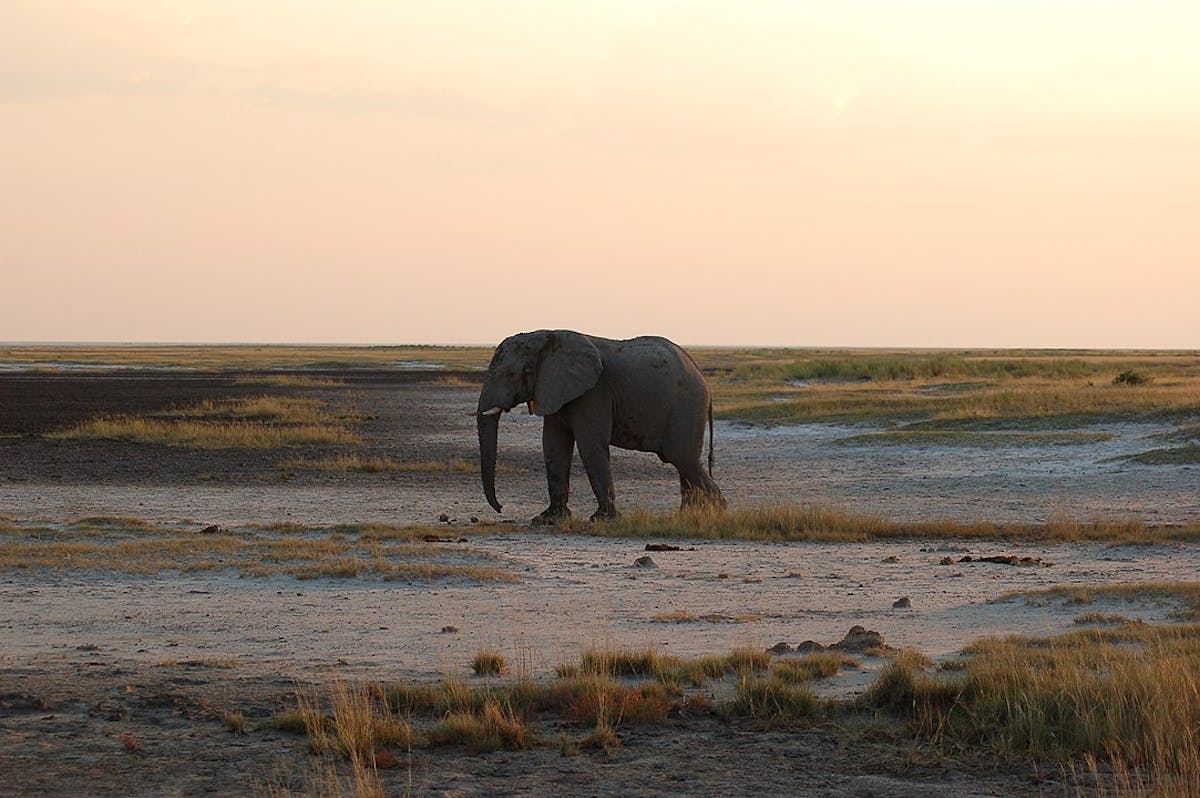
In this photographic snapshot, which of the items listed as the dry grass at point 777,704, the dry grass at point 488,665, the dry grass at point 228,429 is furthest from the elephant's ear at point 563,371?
the dry grass at point 228,429

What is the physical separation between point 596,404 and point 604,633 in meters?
8.68

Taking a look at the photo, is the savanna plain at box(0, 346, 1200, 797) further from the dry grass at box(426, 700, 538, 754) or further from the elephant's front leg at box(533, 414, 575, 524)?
the elephant's front leg at box(533, 414, 575, 524)

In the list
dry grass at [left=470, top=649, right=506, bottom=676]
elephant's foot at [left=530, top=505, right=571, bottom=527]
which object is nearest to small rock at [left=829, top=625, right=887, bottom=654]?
dry grass at [left=470, top=649, right=506, bottom=676]

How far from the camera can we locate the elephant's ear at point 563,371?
2017 centimetres

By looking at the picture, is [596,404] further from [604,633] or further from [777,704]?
[777,704]

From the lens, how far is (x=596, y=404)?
2053cm

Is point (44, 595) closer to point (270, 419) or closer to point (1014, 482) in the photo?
point (1014, 482)

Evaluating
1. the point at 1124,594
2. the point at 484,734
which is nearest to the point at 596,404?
the point at 1124,594

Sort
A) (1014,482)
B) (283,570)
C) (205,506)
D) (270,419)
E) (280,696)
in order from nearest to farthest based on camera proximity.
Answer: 1. (280,696)
2. (283,570)
3. (205,506)
4. (1014,482)
5. (270,419)

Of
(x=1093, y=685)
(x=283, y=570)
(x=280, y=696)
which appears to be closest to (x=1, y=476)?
(x=283, y=570)

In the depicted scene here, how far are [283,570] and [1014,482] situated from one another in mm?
14398

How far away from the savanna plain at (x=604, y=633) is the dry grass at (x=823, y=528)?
5 centimetres

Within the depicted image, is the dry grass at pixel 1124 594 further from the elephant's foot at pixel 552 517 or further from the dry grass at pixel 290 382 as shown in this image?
the dry grass at pixel 290 382

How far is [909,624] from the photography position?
12586 mm
